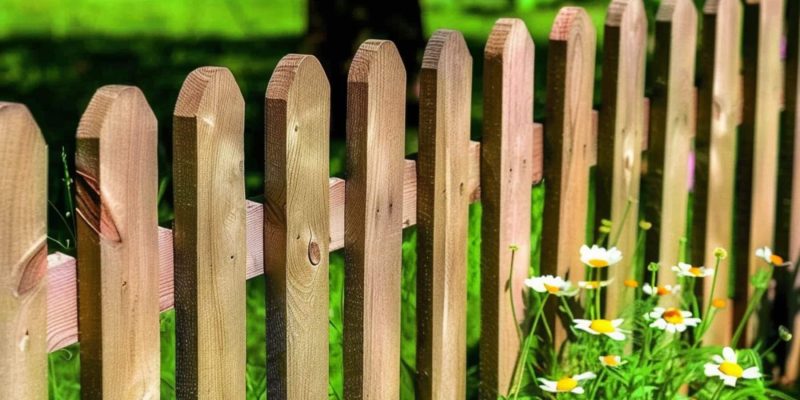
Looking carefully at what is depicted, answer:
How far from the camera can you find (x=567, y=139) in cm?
269

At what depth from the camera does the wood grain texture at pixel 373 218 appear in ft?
6.89

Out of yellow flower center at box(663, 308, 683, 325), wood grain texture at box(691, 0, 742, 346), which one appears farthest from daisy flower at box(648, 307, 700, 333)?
wood grain texture at box(691, 0, 742, 346)

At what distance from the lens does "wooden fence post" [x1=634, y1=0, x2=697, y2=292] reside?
298cm

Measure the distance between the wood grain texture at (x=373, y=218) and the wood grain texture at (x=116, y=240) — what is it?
461mm

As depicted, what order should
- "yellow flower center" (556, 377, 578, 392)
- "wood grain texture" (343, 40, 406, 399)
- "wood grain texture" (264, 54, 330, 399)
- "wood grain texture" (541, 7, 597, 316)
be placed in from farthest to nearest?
1. "wood grain texture" (541, 7, 597, 316)
2. "yellow flower center" (556, 377, 578, 392)
3. "wood grain texture" (343, 40, 406, 399)
4. "wood grain texture" (264, 54, 330, 399)

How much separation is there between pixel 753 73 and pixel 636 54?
25.6 inches

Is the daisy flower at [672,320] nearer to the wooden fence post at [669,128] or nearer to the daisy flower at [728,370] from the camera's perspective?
the daisy flower at [728,370]

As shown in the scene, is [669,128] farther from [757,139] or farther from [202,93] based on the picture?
[202,93]

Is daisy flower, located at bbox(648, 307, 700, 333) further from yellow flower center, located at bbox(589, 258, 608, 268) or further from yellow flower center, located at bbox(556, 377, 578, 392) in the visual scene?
yellow flower center, located at bbox(556, 377, 578, 392)

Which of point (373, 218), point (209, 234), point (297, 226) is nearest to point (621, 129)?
point (373, 218)

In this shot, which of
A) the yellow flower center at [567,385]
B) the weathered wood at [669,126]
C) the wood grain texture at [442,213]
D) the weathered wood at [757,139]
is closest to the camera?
the wood grain texture at [442,213]

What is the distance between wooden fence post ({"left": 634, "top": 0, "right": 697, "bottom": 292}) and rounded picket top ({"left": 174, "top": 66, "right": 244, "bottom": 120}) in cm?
145

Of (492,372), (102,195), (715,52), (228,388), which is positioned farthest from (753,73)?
(102,195)

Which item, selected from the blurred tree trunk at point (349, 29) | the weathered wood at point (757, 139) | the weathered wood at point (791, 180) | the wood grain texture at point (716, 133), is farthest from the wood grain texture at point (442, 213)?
the blurred tree trunk at point (349, 29)
